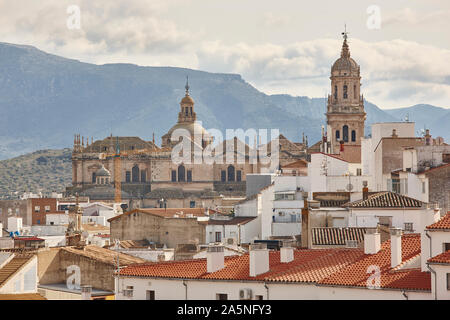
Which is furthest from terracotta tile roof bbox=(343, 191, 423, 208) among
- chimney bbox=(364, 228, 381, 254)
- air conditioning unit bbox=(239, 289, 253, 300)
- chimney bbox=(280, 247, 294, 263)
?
air conditioning unit bbox=(239, 289, 253, 300)

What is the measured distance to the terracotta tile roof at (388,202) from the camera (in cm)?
4241

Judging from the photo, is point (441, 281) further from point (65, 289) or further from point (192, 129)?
point (192, 129)

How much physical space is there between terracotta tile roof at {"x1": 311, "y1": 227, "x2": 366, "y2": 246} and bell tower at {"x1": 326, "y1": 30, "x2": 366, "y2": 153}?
324 feet

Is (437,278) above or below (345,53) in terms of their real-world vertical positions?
below

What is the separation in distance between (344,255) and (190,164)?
13853 cm

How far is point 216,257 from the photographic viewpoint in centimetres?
3173

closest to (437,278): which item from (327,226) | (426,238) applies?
(426,238)

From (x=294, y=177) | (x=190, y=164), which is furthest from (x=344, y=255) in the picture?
(x=190, y=164)

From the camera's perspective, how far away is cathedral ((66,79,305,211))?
163 meters

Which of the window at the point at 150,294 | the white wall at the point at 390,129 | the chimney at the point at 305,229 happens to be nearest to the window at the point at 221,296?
the window at the point at 150,294
